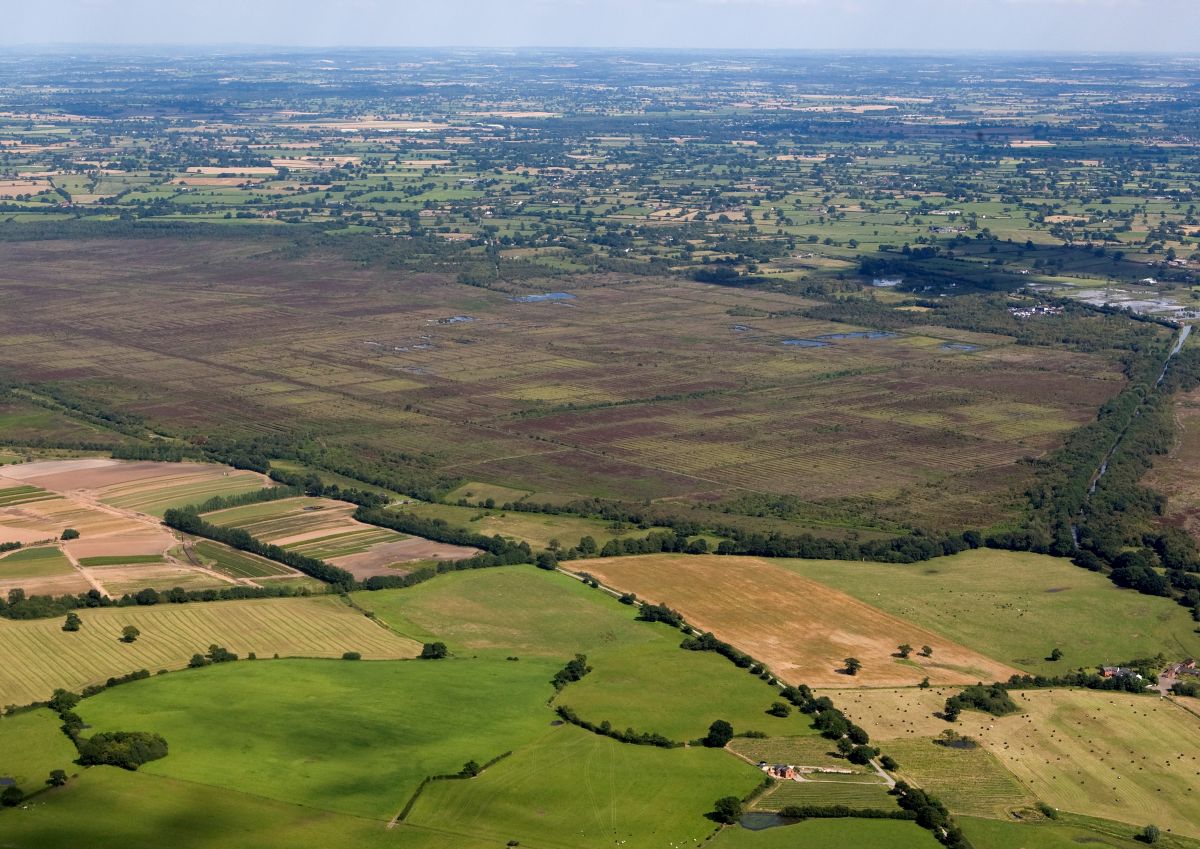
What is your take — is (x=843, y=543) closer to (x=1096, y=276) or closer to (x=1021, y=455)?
(x=1021, y=455)

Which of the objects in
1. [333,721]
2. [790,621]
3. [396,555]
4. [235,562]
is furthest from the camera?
[396,555]

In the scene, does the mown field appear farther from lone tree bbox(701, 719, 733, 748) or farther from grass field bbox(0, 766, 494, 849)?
grass field bbox(0, 766, 494, 849)

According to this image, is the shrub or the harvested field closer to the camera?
the shrub

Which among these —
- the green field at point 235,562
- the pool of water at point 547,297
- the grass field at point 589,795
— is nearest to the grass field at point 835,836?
the grass field at point 589,795

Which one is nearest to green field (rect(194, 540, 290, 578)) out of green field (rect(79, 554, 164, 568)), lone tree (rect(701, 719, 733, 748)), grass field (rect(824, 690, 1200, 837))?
green field (rect(79, 554, 164, 568))

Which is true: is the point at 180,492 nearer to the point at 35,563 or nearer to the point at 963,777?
the point at 35,563

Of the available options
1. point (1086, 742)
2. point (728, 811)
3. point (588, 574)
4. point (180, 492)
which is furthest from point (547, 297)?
point (728, 811)
